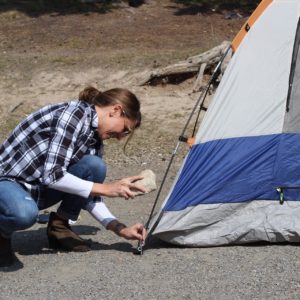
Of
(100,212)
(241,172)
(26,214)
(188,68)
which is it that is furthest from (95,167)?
(188,68)

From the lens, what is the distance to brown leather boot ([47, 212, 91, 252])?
5098 millimetres

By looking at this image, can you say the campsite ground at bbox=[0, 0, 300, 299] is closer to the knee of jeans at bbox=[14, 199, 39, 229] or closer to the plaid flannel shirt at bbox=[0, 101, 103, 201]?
the knee of jeans at bbox=[14, 199, 39, 229]

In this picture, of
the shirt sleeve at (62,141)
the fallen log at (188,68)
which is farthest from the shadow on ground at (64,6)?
the shirt sleeve at (62,141)

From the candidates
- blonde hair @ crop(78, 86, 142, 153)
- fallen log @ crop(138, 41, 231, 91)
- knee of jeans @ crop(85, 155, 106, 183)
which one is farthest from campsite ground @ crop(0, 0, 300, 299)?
blonde hair @ crop(78, 86, 142, 153)

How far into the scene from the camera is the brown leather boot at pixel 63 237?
5.10m

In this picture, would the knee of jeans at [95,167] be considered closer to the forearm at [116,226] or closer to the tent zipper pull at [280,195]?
the forearm at [116,226]

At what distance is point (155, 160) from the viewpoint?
8.03 metres

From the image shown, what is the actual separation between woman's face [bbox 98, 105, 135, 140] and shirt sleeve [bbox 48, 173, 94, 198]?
1.13 ft

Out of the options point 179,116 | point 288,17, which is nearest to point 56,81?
point 179,116

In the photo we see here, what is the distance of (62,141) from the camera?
4539 millimetres

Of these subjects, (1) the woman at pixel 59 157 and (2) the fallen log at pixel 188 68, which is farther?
(2) the fallen log at pixel 188 68

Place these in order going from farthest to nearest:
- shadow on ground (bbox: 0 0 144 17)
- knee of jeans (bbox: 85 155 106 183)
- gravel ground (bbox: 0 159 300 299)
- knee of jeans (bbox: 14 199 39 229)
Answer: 1. shadow on ground (bbox: 0 0 144 17)
2. knee of jeans (bbox: 85 155 106 183)
3. knee of jeans (bbox: 14 199 39 229)
4. gravel ground (bbox: 0 159 300 299)

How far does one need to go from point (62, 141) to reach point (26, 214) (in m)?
0.47

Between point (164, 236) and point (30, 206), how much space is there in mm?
949
